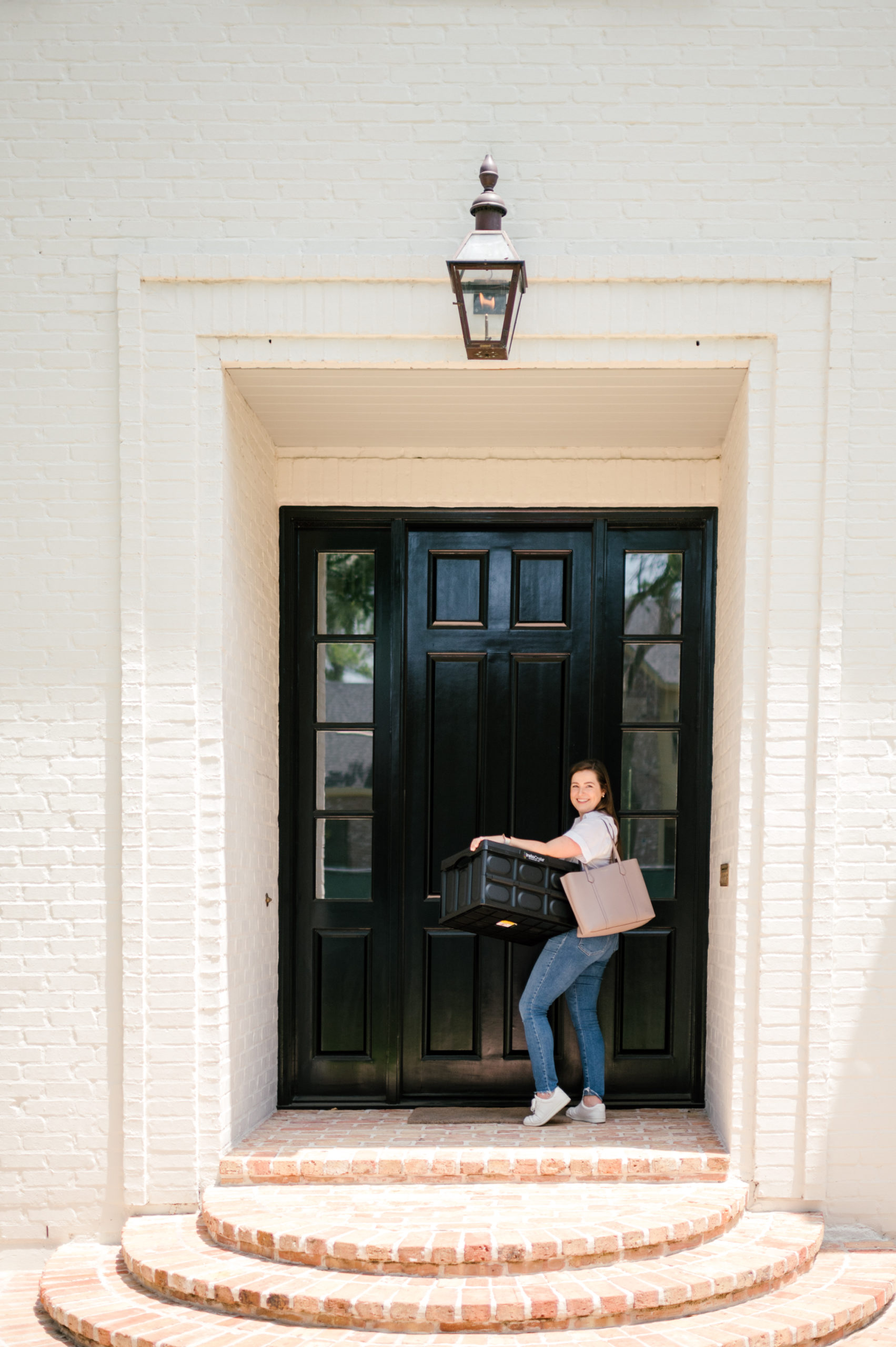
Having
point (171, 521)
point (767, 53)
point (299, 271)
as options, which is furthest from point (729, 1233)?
point (767, 53)

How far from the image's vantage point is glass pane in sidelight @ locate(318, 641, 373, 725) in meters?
5.27

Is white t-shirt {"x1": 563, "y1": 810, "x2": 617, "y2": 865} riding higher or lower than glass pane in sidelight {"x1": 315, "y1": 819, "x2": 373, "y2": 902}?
higher

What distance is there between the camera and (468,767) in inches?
206

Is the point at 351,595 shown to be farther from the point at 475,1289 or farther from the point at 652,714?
the point at 475,1289

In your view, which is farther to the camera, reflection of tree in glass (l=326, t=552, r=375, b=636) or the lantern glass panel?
reflection of tree in glass (l=326, t=552, r=375, b=636)

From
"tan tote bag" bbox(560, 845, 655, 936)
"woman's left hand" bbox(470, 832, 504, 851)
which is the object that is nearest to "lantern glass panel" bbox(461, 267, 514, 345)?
"woman's left hand" bbox(470, 832, 504, 851)

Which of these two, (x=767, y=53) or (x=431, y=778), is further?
(x=431, y=778)

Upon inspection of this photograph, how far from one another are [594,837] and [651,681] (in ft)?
2.89

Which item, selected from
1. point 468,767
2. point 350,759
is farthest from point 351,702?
point 468,767

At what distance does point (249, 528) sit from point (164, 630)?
0.68 metres

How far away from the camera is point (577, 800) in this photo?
478 centimetres

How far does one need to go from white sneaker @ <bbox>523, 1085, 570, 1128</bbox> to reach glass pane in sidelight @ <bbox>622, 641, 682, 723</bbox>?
1658 millimetres

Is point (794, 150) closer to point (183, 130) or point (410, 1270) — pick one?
point (183, 130)

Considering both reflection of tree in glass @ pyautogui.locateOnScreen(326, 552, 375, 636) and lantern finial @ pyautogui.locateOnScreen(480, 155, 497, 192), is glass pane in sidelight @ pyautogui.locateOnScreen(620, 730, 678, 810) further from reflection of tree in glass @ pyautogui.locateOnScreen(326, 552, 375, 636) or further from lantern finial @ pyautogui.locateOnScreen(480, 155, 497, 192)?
lantern finial @ pyautogui.locateOnScreen(480, 155, 497, 192)
